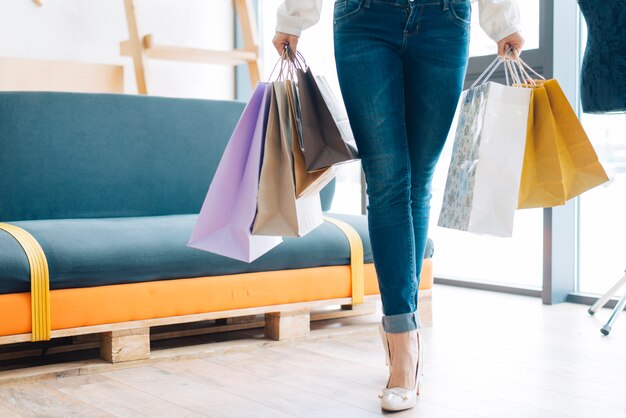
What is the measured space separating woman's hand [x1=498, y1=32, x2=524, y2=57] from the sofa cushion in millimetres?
966

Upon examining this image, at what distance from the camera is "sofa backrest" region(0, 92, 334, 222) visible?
102 inches

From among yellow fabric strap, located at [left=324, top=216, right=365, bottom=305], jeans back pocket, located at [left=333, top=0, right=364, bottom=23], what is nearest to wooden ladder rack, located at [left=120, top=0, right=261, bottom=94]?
yellow fabric strap, located at [left=324, top=216, right=365, bottom=305]

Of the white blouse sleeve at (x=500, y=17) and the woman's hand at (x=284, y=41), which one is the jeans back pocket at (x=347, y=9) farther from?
the white blouse sleeve at (x=500, y=17)

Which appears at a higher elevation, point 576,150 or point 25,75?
point 25,75

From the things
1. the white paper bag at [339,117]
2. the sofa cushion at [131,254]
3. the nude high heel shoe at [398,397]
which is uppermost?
the white paper bag at [339,117]

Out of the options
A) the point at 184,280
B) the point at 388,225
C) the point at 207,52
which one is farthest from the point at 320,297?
the point at 207,52

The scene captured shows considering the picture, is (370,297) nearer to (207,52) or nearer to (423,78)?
(423,78)

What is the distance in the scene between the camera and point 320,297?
2461 millimetres

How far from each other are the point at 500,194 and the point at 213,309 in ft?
3.19

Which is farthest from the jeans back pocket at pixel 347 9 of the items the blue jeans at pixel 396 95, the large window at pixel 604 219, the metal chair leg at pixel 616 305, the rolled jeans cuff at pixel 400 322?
the large window at pixel 604 219

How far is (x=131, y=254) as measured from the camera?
2.13 m

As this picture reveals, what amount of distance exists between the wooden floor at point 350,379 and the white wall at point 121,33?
6.21 ft

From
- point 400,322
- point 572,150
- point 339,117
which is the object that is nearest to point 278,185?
point 339,117

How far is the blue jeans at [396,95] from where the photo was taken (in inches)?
63.7
